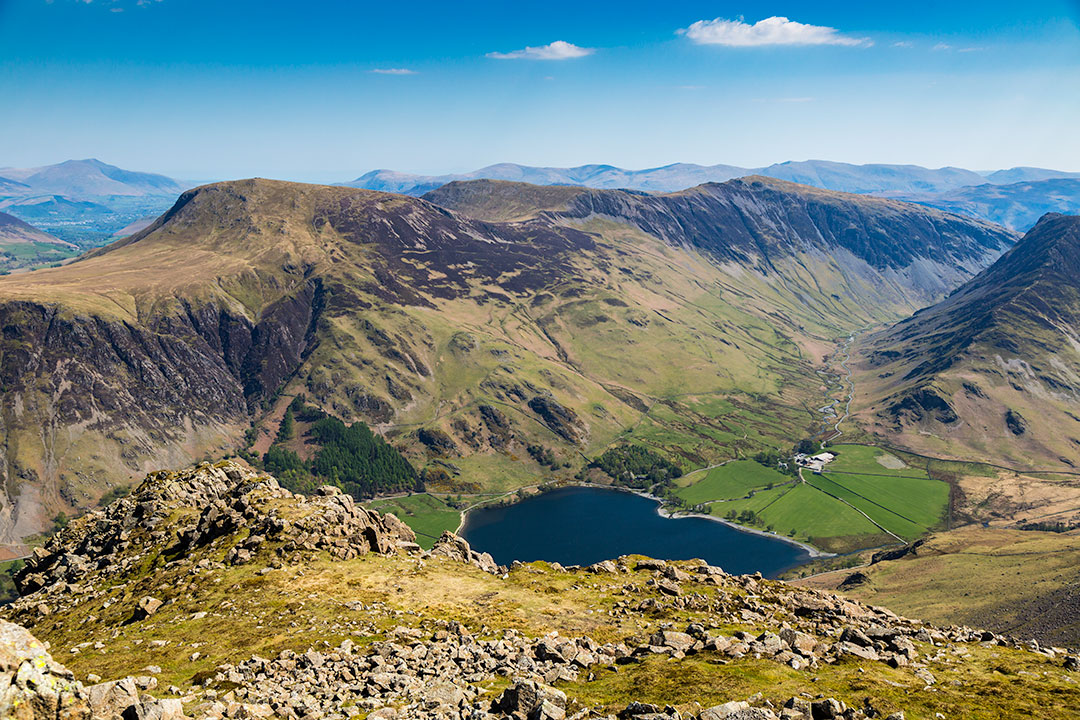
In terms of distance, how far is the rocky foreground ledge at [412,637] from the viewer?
36.5 m

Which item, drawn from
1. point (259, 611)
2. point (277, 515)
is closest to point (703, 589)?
point (259, 611)

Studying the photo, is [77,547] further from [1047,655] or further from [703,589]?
[1047,655]

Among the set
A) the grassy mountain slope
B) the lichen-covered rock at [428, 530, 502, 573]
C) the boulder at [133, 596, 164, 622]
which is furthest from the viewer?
the grassy mountain slope

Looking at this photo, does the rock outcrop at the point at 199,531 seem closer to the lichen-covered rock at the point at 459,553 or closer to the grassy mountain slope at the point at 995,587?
the lichen-covered rock at the point at 459,553

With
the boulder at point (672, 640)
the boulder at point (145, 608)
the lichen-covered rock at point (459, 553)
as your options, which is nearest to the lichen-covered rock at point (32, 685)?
the boulder at point (672, 640)

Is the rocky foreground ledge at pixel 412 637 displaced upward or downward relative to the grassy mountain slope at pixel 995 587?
upward

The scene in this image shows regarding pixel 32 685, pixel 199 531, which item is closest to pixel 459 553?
pixel 199 531

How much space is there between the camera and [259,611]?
190 feet

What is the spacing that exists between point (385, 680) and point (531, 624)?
20554 mm

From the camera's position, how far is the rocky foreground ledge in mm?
36500

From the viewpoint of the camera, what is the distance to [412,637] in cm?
5181

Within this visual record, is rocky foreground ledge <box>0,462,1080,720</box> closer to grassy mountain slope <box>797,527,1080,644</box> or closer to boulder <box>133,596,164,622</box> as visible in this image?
boulder <box>133,596,164,622</box>

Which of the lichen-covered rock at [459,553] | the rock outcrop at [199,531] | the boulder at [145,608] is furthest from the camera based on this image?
the lichen-covered rock at [459,553]

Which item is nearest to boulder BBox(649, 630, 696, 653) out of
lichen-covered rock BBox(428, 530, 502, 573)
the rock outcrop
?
lichen-covered rock BBox(428, 530, 502, 573)
